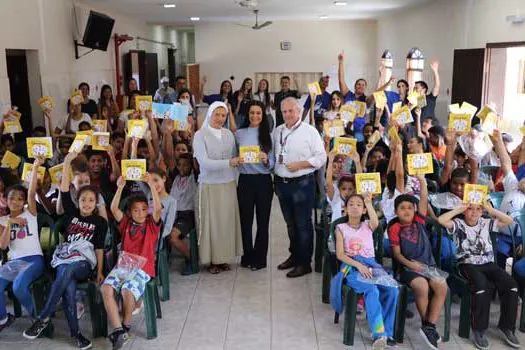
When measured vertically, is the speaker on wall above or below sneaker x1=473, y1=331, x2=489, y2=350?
above

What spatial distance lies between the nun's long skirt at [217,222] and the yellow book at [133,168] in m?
0.81

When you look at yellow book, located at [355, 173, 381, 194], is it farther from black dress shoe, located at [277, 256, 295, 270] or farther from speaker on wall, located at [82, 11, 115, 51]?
speaker on wall, located at [82, 11, 115, 51]

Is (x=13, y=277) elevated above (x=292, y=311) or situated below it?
above

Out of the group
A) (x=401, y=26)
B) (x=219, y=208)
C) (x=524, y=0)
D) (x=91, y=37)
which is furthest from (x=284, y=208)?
(x=401, y=26)

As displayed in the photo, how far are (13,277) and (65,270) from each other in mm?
338

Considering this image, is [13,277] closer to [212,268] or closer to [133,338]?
[133,338]

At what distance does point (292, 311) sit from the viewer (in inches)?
135

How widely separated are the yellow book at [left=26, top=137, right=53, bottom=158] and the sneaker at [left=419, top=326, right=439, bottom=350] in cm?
251

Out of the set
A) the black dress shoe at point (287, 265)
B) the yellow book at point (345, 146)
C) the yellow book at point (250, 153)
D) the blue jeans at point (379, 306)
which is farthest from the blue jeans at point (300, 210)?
the blue jeans at point (379, 306)

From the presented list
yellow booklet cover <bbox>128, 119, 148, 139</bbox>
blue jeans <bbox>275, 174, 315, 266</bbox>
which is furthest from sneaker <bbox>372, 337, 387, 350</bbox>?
yellow booklet cover <bbox>128, 119, 148, 139</bbox>

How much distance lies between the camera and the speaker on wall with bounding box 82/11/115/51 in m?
7.39

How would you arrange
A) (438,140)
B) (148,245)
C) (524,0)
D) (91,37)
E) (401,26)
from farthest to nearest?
(401,26) < (91,37) < (524,0) < (438,140) < (148,245)

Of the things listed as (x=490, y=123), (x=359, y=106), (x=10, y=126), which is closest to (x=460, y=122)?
(x=490, y=123)

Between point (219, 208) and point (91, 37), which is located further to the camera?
point (91, 37)
